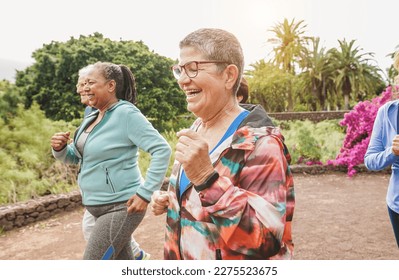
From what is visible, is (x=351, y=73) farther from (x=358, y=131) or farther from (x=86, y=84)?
(x=86, y=84)

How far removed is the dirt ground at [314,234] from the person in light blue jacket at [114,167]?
1.80 metres

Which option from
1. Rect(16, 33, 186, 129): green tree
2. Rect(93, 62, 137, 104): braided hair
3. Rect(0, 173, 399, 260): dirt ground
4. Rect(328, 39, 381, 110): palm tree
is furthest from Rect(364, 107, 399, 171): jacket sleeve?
Rect(16, 33, 186, 129): green tree

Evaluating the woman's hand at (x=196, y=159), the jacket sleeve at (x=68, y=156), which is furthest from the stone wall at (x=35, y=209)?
the woman's hand at (x=196, y=159)

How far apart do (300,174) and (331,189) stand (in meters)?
1.27

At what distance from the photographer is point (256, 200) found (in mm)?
918

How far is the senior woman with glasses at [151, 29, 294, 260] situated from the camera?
3.02 ft

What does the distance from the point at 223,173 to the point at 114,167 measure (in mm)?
874

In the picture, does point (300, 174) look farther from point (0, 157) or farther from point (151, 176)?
point (151, 176)

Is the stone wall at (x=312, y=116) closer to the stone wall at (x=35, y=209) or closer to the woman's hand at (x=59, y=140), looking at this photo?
the stone wall at (x=35, y=209)

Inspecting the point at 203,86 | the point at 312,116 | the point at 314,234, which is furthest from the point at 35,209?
the point at 312,116

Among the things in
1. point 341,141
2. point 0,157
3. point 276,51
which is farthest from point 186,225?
point 341,141

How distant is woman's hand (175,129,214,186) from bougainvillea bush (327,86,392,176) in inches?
228

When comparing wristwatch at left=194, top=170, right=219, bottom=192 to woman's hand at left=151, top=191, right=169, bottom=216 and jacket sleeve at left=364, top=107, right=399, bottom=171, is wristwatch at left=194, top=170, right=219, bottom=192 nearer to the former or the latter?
woman's hand at left=151, top=191, right=169, bottom=216

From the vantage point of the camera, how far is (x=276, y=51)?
3914 mm
